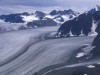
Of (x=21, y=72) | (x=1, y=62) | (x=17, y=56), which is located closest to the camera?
(x=21, y=72)

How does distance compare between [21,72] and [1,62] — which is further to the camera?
[1,62]

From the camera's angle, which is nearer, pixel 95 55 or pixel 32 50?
pixel 95 55

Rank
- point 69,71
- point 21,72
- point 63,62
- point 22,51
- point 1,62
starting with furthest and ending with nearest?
1. point 22,51
2. point 1,62
3. point 63,62
4. point 21,72
5. point 69,71

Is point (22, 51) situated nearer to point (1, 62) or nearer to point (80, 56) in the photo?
point (1, 62)

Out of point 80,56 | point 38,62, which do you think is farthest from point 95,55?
point 38,62

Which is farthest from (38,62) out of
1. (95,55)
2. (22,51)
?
(22,51)

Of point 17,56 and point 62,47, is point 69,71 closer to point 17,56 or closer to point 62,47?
point 17,56

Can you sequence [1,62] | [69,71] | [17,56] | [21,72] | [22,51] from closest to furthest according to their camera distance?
1. [69,71]
2. [21,72]
3. [1,62]
4. [17,56]
5. [22,51]

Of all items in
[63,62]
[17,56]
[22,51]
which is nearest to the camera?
[63,62]
